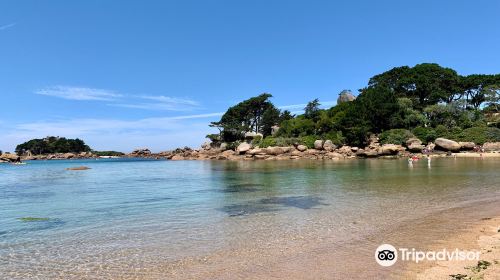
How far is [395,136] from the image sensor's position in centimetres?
6156

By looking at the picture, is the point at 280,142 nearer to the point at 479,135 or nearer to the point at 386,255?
the point at 479,135

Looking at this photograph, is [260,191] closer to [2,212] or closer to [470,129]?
[2,212]

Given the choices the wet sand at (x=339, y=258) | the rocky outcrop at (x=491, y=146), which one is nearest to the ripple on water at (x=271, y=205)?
the wet sand at (x=339, y=258)

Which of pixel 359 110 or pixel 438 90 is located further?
pixel 438 90

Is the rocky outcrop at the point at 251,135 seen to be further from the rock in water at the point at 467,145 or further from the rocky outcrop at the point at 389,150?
the rock in water at the point at 467,145

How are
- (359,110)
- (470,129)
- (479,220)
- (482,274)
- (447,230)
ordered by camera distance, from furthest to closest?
(359,110) → (470,129) → (479,220) → (447,230) → (482,274)

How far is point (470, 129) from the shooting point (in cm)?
6188

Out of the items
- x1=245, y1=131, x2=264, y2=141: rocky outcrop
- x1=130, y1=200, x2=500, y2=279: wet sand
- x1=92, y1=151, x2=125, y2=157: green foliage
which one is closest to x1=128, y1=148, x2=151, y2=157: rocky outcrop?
x1=92, y1=151, x2=125, y2=157: green foliage

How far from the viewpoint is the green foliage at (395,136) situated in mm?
60781

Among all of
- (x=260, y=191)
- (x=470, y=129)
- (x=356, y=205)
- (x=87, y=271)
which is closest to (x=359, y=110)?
(x=470, y=129)

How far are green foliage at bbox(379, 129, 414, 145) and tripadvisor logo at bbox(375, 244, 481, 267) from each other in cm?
5630

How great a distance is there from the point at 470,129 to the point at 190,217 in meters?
63.9

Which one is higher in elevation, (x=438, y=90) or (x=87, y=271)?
(x=438, y=90)

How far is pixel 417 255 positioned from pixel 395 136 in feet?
190
